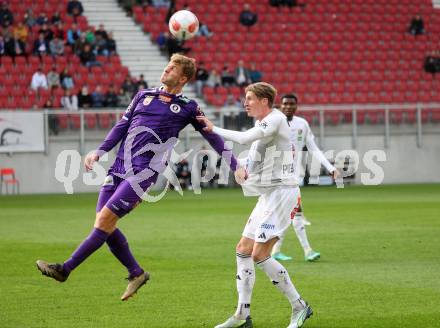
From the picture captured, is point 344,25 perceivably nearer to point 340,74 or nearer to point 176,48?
point 340,74

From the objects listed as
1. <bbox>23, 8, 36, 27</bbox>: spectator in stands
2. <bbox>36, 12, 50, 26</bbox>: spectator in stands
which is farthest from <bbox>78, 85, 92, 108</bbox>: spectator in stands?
<bbox>23, 8, 36, 27</bbox>: spectator in stands

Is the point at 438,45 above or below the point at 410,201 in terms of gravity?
above

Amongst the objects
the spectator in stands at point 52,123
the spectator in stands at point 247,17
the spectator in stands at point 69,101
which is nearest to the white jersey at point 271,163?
the spectator in stands at point 52,123

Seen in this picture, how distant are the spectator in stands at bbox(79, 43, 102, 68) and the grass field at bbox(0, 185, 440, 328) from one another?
10.7 m

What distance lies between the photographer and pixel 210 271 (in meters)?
11.8

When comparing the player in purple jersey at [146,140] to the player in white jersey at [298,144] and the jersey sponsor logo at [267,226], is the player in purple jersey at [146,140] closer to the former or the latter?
the jersey sponsor logo at [267,226]

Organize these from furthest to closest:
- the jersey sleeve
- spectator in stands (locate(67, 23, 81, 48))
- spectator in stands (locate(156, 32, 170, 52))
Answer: spectator in stands (locate(156, 32, 170, 52)) → spectator in stands (locate(67, 23, 81, 48)) → the jersey sleeve

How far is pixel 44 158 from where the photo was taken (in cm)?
2966

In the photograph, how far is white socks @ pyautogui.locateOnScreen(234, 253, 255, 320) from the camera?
830 cm

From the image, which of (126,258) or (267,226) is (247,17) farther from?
(267,226)

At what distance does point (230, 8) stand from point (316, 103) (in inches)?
225

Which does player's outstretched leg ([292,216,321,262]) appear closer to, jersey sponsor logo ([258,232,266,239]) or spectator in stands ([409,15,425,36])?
jersey sponsor logo ([258,232,266,239])

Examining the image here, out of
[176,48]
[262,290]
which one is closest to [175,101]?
[262,290]

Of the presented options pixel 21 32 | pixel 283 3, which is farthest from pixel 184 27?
pixel 283 3
